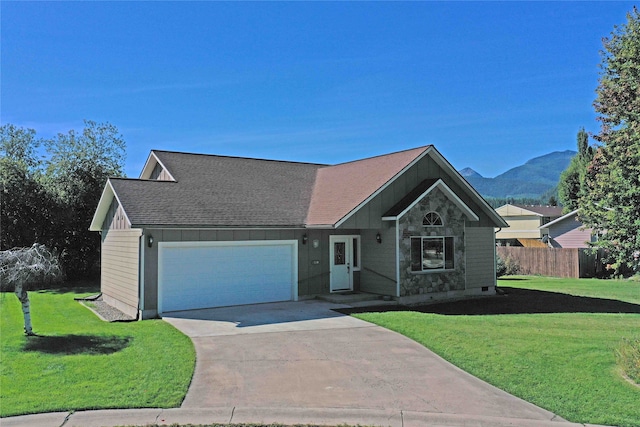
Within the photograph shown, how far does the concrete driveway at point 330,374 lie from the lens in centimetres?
667

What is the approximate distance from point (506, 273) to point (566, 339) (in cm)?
2045

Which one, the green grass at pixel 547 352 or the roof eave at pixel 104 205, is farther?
the roof eave at pixel 104 205

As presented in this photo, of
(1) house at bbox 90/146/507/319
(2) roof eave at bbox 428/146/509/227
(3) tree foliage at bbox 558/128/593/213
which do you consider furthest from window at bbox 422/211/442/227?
(3) tree foliage at bbox 558/128/593/213

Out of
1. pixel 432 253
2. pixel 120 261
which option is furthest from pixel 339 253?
pixel 120 261

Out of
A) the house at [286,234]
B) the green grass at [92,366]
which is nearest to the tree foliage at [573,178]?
the house at [286,234]

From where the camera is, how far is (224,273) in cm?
1477

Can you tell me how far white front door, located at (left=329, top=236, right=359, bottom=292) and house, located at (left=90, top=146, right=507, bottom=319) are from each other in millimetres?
41

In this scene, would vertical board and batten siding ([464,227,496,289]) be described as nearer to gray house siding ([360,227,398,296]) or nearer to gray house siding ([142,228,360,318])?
gray house siding ([360,227,398,296])

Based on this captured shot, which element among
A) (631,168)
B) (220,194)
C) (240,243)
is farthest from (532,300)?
(220,194)

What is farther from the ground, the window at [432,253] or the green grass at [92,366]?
the window at [432,253]

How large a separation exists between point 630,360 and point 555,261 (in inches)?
906

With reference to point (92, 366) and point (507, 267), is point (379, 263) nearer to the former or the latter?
point (92, 366)

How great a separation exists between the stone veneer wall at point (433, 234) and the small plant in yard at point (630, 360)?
800 centimetres

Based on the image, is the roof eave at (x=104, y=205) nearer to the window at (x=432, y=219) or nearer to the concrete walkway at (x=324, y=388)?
the concrete walkway at (x=324, y=388)
